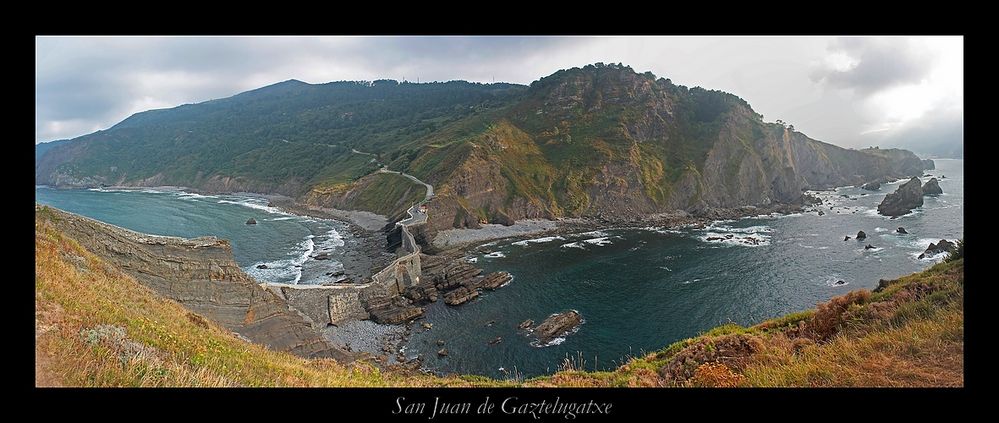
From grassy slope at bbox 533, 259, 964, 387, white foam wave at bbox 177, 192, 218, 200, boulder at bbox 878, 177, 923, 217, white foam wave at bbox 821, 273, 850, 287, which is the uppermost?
white foam wave at bbox 177, 192, 218, 200

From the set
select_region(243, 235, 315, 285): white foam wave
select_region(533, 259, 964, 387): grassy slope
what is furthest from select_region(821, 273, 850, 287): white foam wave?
select_region(243, 235, 315, 285): white foam wave

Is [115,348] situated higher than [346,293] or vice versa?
[115,348]

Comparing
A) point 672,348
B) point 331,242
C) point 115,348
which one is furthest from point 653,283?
point 331,242

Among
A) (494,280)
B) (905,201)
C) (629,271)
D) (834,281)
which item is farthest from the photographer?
(905,201)

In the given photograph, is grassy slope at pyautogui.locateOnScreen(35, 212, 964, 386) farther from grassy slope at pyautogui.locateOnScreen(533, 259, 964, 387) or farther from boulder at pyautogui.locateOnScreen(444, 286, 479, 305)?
boulder at pyautogui.locateOnScreen(444, 286, 479, 305)

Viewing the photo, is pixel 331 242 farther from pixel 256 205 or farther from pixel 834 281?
pixel 834 281

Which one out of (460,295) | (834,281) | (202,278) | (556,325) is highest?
(202,278)
